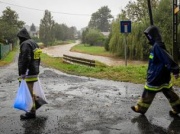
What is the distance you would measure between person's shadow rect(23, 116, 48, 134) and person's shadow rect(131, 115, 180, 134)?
1752 millimetres

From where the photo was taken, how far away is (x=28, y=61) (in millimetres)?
5594

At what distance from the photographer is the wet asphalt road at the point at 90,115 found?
497 centimetres

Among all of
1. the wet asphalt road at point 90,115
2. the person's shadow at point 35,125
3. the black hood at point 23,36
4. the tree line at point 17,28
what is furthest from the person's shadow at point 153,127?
the tree line at point 17,28

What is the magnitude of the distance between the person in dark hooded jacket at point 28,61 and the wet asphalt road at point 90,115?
54 cm

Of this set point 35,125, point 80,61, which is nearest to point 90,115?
point 35,125

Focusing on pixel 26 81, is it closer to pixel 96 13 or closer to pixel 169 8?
pixel 169 8

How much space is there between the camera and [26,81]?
574 centimetres

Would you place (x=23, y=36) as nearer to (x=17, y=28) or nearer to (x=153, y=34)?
(x=153, y=34)

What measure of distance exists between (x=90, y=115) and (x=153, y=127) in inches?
56.4

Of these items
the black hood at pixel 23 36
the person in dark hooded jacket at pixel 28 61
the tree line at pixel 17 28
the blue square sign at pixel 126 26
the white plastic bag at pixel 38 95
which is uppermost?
the tree line at pixel 17 28

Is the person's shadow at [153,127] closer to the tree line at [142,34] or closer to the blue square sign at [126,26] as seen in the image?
the blue square sign at [126,26]

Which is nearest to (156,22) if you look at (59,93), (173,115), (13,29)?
(59,93)

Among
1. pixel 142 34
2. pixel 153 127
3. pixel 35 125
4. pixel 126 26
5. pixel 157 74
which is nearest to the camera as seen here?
pixel 153 127

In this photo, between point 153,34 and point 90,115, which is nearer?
point 153,34
